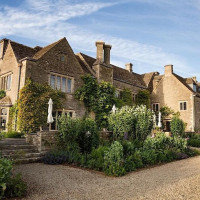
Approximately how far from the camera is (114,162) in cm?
754

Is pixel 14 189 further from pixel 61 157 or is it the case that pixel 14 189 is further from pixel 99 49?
pixel 99 49

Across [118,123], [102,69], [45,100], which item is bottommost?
[118,123]

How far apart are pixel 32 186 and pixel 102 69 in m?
16.2

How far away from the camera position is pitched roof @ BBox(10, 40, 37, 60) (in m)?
16.6

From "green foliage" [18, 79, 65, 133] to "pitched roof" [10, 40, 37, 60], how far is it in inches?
123

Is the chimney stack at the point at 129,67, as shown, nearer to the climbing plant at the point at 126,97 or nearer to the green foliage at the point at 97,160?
the climbing plant at the point at 126,97

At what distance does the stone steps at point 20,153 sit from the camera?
8.82 metres

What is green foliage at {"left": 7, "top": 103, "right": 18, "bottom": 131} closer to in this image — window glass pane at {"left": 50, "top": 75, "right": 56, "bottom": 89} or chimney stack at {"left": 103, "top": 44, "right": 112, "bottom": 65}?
window glass pane at {"left": 50, "top": 75, "right": 56, "bottom": 89}

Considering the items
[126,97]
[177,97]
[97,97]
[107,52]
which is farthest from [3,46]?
[177,97]

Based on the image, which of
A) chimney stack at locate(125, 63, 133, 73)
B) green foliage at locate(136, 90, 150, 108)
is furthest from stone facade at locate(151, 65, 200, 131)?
chimney stack at locate(125, 63, 133, 73)

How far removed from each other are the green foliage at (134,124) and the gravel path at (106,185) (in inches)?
174

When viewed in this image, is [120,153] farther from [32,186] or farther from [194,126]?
[194,126]

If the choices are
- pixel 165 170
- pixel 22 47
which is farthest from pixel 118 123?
pixel 22 47

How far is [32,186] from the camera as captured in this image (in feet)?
18.5
